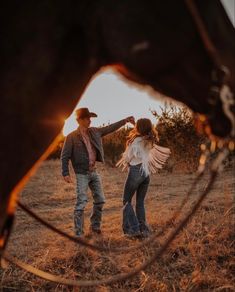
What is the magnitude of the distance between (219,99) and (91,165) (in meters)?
5.68

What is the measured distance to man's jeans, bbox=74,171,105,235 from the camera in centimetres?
771

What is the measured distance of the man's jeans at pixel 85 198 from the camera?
304 inches

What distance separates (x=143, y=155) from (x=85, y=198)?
115 centimetres

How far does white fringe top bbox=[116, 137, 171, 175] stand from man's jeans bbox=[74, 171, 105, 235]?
58 cm

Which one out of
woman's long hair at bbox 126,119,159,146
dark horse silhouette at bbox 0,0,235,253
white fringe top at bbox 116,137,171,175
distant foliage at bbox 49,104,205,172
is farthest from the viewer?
distant foliage at bbox 49,104,205,172

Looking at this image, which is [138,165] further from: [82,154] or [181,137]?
[181,137]

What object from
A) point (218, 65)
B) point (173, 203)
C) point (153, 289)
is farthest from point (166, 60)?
point (173, 203)

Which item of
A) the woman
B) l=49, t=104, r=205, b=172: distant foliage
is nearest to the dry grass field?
the woman

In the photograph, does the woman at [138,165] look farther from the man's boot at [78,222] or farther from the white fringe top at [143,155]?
the man's boot at [78,222]

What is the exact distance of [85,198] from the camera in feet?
25.6

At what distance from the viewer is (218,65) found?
2.13 m

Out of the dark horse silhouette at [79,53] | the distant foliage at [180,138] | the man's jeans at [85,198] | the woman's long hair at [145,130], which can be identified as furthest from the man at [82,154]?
the distant foliage at [180,138]

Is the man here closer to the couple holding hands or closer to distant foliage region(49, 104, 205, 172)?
the couple holding hands

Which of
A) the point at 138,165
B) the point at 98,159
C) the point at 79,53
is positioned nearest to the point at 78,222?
the point at 98,159
